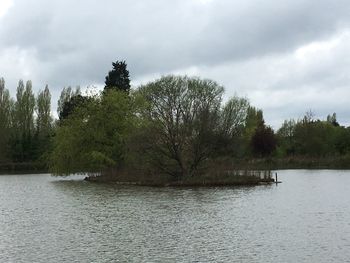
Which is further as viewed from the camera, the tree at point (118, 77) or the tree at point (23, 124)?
the tree at point (23, 124)

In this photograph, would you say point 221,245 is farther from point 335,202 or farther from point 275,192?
point 275,192

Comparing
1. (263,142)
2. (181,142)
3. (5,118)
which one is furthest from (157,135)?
(5,118)

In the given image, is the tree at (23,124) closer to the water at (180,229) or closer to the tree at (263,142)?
the tree at (263,142)

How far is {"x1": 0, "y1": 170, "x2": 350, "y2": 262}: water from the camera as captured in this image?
17.1 meters

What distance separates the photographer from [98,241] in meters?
19.8

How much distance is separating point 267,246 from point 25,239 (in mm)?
9460

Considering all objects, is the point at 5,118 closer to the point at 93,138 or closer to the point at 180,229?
the point at 93,138

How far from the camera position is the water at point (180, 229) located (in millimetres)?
17088


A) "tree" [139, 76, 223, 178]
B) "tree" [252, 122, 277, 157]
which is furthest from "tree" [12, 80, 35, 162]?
"tree" [139, 76, 223, 178]

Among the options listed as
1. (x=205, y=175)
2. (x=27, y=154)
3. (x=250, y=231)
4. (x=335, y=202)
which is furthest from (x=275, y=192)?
(x=27, y=154)

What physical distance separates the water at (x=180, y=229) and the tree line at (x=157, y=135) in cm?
1435

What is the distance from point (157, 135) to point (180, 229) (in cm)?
2881

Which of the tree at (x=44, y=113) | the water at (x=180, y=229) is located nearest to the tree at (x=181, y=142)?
the water at (x=180, y=229)

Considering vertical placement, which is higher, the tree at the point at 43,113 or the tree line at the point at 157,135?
the tree at the point at 43,113
